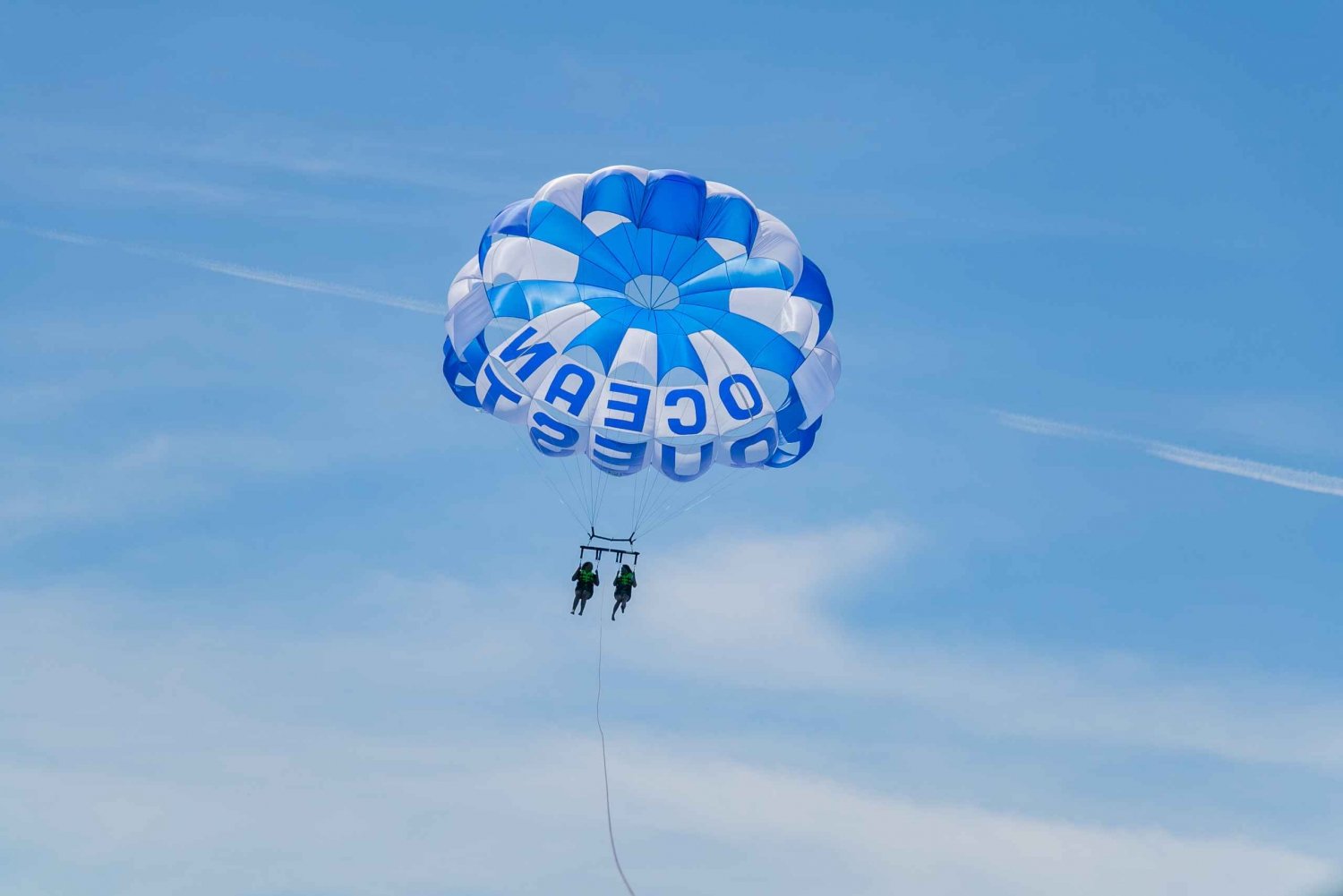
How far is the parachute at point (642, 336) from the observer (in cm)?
3769

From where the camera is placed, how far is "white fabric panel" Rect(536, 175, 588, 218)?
123 feet

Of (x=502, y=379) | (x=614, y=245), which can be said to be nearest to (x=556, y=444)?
(x=502, y=379)

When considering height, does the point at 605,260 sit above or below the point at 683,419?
above

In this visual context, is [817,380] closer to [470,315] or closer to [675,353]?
[675,353]

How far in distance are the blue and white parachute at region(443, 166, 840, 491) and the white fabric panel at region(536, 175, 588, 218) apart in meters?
0.02

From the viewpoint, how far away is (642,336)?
1516 inches

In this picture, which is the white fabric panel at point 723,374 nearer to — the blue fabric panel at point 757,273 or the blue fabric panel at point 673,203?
the blue fabric panel at point 757,273

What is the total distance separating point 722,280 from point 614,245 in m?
2.27

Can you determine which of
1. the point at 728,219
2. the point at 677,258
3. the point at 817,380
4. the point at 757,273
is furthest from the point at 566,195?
the point at 817,380

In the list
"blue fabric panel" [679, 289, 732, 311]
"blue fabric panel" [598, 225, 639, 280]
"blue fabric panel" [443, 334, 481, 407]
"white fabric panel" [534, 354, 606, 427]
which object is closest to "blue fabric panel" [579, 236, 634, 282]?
"blue fabric panel" [598, 225, 639, 280]

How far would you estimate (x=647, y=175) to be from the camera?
3728 cm

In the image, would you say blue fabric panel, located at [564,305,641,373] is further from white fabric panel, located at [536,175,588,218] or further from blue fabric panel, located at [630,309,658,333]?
white fabric panel, located at [536,175,588,218]

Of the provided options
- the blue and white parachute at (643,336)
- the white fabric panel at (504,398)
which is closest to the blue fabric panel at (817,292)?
the blue and white parachute at (643,336)

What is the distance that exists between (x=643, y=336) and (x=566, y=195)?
10.7ft
